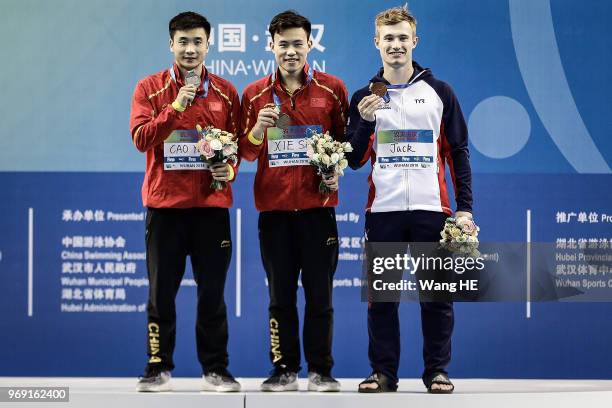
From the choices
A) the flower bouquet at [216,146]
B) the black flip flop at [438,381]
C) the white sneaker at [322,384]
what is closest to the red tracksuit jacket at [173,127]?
the flower bouquet at [216,146]

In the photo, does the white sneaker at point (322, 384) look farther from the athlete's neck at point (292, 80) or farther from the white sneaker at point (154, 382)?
the athlete's neck at point (292, 80)

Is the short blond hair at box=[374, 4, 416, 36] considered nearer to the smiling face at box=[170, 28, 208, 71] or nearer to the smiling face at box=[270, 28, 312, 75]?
the smiling face at box=[270, 28, 312, 75]

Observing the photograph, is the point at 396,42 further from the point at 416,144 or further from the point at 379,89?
the point at 416,144

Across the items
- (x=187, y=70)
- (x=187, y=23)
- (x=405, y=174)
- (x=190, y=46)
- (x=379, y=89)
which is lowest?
(x=405, y=174)

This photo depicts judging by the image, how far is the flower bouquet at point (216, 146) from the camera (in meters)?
4.12

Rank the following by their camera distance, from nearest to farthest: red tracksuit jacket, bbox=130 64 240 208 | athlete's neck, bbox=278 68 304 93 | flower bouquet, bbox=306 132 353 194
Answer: flower bouquet, bbox=306 132 353 194 < red tracksuit jacket, bbox=130 64 240 208 < athlete's neck, bbox=278 68 304 93

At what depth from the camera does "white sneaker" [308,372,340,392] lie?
4242mm

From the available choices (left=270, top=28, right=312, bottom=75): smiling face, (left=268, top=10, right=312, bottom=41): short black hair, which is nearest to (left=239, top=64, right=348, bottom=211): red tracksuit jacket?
(left=270, top=28, right=312, bottom=75): smiling face

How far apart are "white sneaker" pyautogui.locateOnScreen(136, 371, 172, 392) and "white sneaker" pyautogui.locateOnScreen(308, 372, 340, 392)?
26.4 inches

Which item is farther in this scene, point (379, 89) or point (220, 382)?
point (220, 382)

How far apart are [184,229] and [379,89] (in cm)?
110

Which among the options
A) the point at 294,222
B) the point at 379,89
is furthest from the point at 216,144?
the point at 379,89

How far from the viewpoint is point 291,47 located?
4.26 meters

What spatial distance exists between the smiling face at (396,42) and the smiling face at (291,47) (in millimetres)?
362
